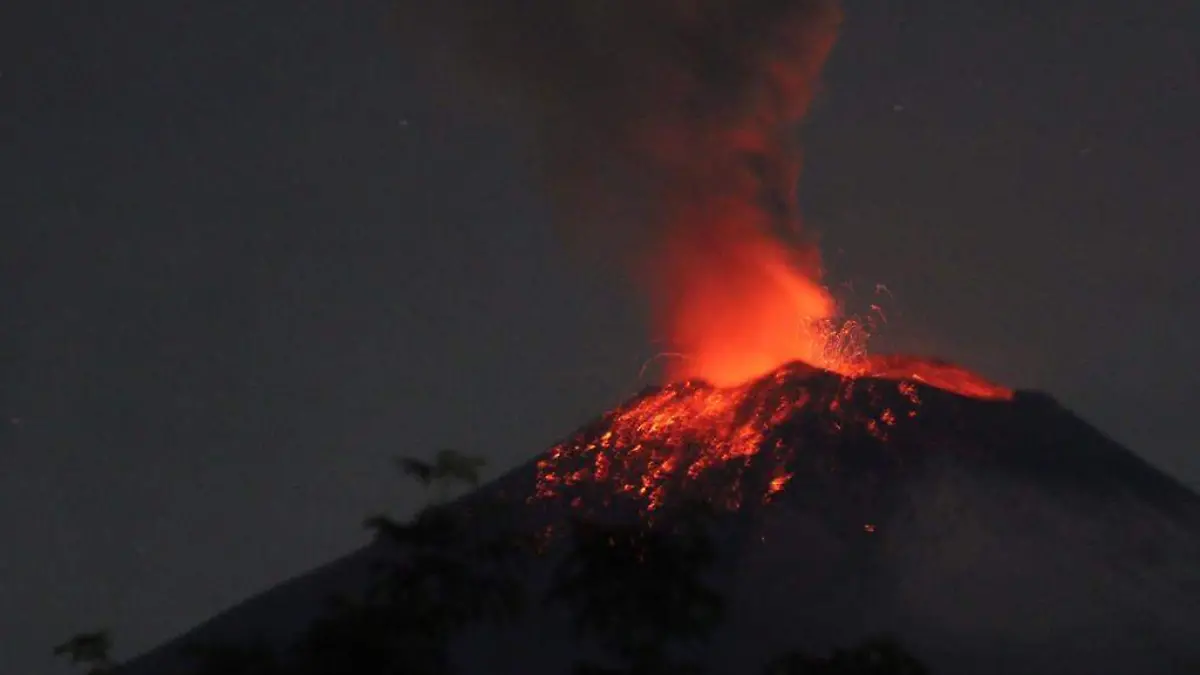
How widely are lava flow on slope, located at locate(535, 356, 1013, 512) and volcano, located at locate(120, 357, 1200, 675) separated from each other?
0.10m

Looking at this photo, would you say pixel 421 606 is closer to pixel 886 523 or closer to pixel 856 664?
pixel 856 664

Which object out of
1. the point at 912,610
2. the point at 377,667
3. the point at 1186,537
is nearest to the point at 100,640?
the point at 377,667

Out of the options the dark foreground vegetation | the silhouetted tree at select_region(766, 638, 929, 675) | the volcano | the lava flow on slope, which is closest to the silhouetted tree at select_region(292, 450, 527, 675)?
the dark foreground vegetation

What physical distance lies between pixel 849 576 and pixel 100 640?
2634 cm

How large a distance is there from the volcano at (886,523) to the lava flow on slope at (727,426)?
102 millimetres

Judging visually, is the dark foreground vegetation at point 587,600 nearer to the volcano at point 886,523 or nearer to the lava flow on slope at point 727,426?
the volcano at point 886,523

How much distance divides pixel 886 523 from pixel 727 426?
324 inches

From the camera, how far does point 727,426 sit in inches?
2036

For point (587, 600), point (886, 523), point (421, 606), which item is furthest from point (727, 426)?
point (421, 606)

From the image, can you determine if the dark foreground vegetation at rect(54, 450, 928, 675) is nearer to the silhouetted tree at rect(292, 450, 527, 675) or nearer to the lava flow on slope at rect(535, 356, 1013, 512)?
the silhouetted tree at rect(292, 450, 527, 675)

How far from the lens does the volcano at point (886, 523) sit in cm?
3919

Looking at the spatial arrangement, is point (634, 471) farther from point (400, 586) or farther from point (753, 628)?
point (400, 586)

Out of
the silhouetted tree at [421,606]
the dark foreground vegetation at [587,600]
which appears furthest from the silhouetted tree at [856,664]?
the silhouetted tree at [421,606]

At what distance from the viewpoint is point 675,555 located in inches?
581
